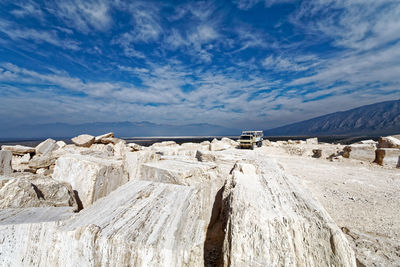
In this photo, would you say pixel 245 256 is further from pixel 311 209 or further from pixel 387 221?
pixel 387 221

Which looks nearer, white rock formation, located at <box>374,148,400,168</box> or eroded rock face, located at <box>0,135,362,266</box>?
eroded rock face, located at <box>0,135,362,266</box>

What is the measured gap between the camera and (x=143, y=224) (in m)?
1.54

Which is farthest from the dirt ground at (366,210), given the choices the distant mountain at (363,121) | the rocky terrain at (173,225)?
the distant mountain at (363,121)

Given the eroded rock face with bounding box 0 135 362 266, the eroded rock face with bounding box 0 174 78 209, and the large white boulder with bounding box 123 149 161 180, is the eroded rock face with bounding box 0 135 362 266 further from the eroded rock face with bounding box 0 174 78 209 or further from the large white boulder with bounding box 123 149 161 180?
the large white boulder with bounding box 123 149 161 180

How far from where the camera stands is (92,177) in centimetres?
279

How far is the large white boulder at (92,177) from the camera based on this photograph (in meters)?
2.77

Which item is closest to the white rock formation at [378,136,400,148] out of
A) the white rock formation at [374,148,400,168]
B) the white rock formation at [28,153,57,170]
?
the white rock formation at [374,148,400,168]

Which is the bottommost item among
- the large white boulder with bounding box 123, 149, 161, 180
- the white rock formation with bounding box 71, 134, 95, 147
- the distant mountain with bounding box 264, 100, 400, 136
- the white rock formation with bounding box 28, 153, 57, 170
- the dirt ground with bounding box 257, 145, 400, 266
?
the dirt ground with bounding box 257, 145, 400, 266

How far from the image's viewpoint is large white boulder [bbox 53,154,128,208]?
2.77m

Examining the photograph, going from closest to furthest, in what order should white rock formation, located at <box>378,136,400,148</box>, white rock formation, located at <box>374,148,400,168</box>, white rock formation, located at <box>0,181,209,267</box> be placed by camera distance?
white rock formation, located at <box>0,181,209,267</box> < white rock formation, located at <box>374,148,400,168</box> < white rock formation, located at <box>378,136,400,148</box>

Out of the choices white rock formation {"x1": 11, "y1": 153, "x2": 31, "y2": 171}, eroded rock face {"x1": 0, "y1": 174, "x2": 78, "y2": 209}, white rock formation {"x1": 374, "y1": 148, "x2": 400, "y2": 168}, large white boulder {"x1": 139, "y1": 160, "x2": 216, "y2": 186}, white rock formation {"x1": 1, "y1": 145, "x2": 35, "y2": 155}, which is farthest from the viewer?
white rock formation {"x1": 374, "y1": 148, "x2": 400, "y2": 168}

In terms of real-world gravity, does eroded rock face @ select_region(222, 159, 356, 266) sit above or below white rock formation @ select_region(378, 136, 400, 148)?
below

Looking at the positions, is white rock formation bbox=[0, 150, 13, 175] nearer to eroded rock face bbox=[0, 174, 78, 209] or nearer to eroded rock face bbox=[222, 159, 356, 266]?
eroded rock face bbox=[0, 174, 78, 209]

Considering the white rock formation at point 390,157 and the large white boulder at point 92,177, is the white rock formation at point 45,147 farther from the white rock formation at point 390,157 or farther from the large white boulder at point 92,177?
the white rock formation at point 390,157
